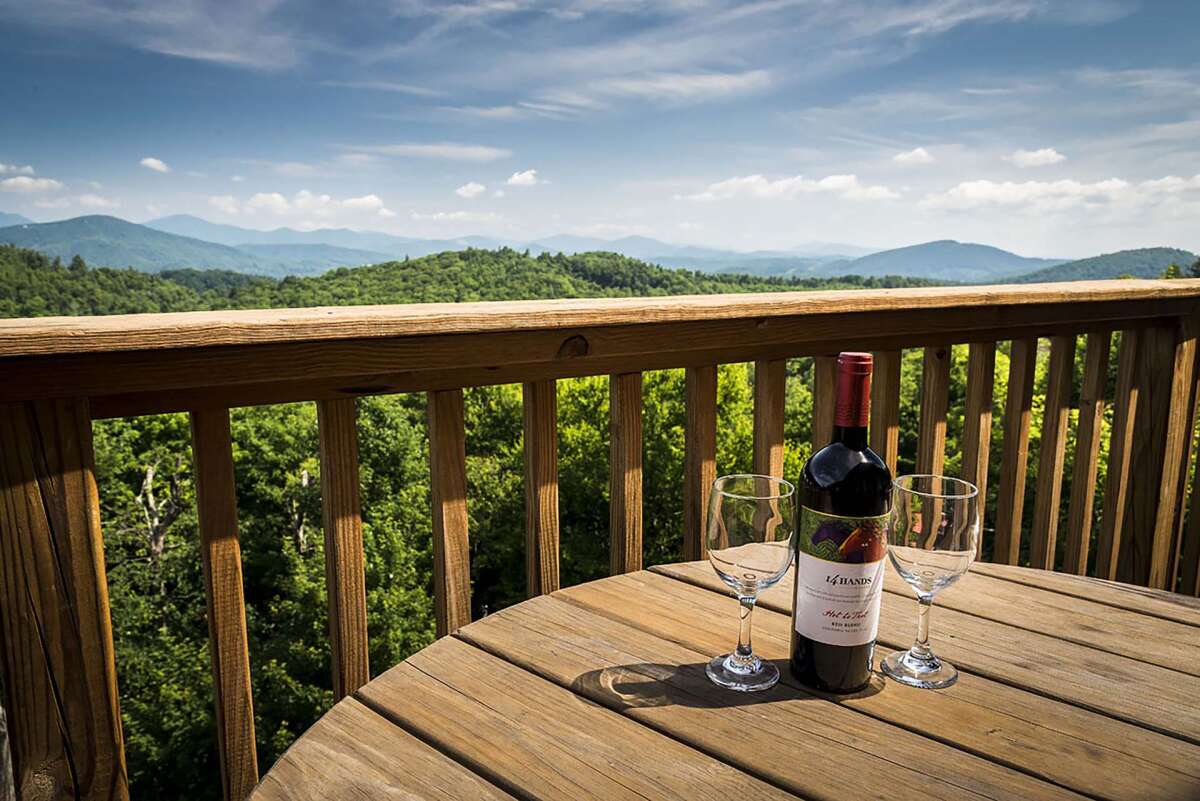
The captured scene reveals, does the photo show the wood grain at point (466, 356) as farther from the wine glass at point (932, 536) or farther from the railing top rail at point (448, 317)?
the wine glass at point (932, 536)

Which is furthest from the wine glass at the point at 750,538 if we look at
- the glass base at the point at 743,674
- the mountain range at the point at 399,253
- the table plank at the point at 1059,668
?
the mountain range at the point at 399,253

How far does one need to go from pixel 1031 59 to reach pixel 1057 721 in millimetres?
66589

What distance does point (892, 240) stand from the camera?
67875mm

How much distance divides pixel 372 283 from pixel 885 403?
3708cm

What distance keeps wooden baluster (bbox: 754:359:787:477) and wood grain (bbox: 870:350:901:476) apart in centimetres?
22

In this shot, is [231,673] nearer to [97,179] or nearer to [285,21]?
[285,21]

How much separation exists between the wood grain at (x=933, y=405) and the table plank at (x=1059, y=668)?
34.1 inches

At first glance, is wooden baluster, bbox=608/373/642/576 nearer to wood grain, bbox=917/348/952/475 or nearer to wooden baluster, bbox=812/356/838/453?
wooden baluster, bbox=812/356/838/453

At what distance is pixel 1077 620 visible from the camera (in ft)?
A: 3.31

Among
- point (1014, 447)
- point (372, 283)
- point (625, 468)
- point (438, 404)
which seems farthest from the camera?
point (372, 283)

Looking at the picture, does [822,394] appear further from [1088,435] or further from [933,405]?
[1088,435]

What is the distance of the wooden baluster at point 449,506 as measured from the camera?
1270mm

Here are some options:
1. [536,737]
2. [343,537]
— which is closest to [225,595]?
[343,537]

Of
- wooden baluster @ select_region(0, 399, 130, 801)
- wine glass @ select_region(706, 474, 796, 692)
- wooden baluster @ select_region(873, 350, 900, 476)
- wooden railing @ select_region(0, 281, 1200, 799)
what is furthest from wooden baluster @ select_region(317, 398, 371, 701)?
wooden baluster @ select_region(873, 350, 900, 476)
